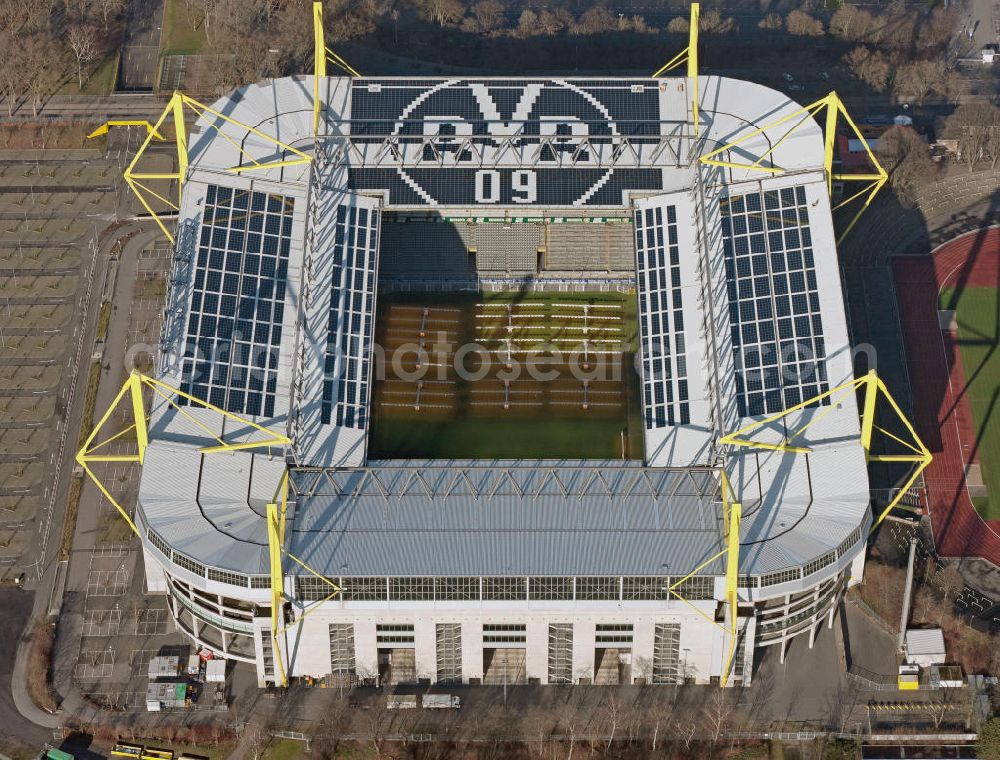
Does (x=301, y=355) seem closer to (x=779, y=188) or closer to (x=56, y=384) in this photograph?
(x=56, y=384)

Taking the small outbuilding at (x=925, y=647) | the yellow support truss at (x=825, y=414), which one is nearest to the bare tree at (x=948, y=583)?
the small outbuilding at (x=925, y=647)

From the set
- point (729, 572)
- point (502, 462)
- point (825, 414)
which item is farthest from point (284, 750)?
point (825, 414)

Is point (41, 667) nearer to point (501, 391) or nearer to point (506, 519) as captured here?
point (506, 519)

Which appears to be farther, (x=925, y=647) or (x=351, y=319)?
(x=351, y=319)

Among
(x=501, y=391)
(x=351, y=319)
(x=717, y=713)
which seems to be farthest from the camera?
(x=501, y=391)

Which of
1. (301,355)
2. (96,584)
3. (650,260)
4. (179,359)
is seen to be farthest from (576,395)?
(96,584)

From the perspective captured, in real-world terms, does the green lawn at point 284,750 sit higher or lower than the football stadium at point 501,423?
lower

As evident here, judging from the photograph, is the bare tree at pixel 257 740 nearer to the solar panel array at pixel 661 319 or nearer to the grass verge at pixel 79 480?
the grass verge at pixel 79 480
